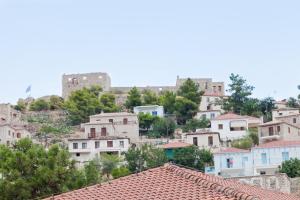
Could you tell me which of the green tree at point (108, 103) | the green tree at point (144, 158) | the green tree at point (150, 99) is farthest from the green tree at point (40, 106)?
the green tree at point (144, 158)

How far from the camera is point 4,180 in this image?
24.1 metres

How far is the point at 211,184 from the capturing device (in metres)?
10.3

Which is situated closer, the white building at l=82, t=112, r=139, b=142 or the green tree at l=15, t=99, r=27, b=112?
the white building at l=82, t=112, r=139, b=142

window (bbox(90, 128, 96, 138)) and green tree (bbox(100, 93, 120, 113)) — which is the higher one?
green tree (bbox(100, 93, 120, 113))

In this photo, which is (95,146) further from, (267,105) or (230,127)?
(267,105)

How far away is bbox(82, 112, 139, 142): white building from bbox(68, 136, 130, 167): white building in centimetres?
412

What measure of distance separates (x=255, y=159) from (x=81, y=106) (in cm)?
3387

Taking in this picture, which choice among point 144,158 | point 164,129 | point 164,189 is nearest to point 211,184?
point 164,189

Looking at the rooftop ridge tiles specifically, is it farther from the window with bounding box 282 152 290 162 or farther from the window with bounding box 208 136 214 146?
the window with bounding box 208 136 214 146

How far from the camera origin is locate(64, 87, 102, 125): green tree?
84125 mm

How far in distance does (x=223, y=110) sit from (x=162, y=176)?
73.3m

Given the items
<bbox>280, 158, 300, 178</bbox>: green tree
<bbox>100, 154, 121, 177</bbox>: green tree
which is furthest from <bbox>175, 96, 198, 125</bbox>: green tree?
<bbox>280, 158, 300, 178</bbox>: green tree

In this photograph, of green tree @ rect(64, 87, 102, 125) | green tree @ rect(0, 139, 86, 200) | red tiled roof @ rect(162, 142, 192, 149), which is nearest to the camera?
green tree @ rect(0, 139, 86, 200)

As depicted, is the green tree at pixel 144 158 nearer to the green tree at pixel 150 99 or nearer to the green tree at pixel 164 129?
the green tree at pixel 164 129
